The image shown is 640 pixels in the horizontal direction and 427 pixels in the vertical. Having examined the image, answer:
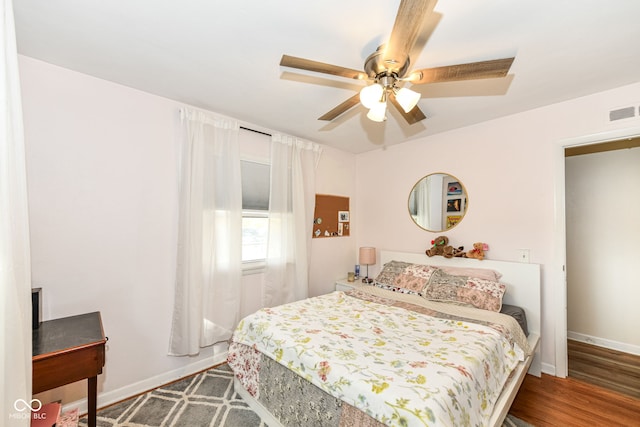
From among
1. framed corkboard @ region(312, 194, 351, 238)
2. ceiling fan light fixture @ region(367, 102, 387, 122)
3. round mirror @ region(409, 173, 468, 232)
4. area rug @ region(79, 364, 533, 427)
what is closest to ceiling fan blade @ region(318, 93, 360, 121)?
ceiling fan light fixture @ region(367, 102, 387, 122)

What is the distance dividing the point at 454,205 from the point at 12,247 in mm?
3443

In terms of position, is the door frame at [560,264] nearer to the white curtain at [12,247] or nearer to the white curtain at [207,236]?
the white curtain at [207,236]

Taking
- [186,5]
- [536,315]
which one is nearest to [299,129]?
[186,5]

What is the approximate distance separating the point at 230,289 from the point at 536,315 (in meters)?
2.91

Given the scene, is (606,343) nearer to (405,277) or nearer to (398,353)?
(405,277)

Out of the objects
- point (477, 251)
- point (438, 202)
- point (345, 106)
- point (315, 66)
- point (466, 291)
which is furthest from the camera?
point (438, 202)

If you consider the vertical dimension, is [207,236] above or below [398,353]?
above

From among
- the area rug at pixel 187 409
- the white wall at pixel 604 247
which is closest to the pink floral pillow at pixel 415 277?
the area rug at pixel 187 409

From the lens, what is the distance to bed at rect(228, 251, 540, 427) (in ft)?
4.15

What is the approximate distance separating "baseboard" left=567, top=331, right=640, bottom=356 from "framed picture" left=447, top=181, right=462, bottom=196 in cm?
221

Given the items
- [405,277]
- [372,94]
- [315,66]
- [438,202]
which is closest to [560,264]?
[438,202]

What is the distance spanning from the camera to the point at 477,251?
2.87m

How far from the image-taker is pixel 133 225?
2.23 metres

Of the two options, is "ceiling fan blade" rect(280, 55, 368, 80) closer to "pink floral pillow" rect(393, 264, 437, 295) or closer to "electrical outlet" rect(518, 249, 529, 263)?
"pink floral pillow" rect(393, 264, 437, 295)
